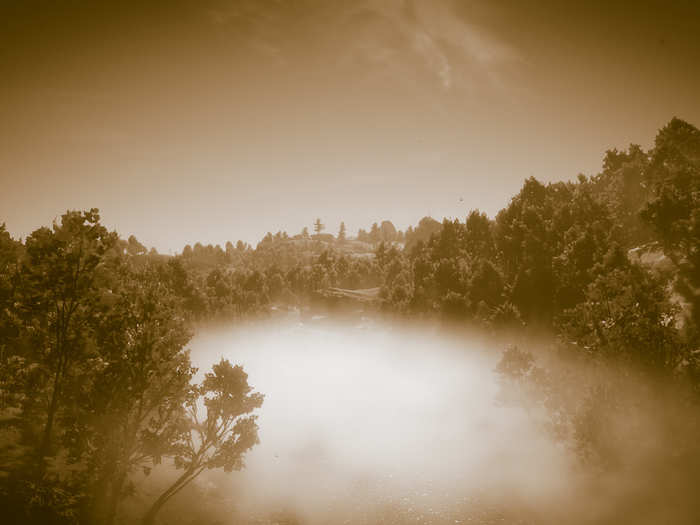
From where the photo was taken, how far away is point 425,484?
36.8m

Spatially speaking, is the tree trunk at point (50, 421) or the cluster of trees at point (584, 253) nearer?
the tree trunk at point (50, 421)

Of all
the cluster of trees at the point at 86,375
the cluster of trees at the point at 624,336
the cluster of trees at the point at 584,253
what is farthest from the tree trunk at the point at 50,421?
the cluster of trees at the point at 584,253

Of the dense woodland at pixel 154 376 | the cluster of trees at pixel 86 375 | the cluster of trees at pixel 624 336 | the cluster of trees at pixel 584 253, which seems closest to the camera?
the cluster of trees at pixel 86 375

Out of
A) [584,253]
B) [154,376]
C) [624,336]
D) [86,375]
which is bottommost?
[86,375]

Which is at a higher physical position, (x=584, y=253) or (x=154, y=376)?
(x=584, y=253)

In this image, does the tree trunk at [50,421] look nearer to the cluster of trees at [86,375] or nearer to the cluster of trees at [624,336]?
the cluster of trees at [86,375]

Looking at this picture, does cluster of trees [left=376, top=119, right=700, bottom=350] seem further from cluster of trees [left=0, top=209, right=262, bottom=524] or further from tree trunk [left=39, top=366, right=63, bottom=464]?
tree trunk [left=39, top=366, right=63, bottom=464]

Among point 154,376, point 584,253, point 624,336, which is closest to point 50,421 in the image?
point 154,376

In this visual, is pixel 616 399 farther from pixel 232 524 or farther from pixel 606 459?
pixel 232 524

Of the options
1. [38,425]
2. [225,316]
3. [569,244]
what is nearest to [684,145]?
[569,244]

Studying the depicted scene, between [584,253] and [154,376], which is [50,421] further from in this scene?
[584,253]

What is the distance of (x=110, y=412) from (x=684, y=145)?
83.2 meters

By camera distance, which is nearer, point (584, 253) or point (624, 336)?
point (624, 336)

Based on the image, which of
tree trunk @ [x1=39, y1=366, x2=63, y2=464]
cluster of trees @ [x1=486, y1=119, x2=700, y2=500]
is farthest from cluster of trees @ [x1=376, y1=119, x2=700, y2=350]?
tree trunk @ [x1=39, y1=366, x2=63, y2=464]
